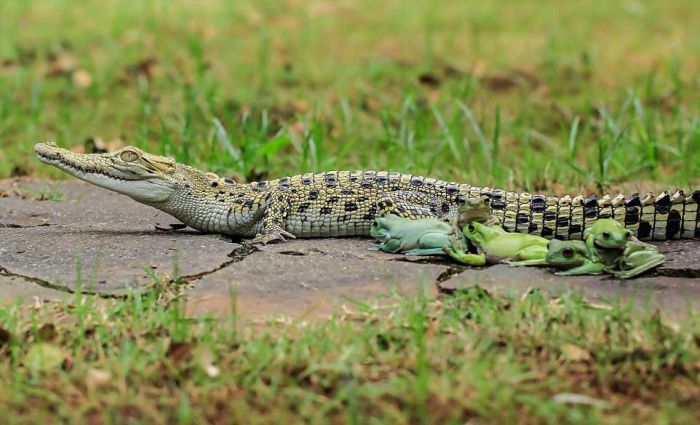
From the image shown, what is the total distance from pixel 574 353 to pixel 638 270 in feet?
2.82

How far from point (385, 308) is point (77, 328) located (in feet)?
3.91

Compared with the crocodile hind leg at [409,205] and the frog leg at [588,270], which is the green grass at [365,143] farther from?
A: the crocodile hind leg at [409,205]

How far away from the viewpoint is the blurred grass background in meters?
7.13

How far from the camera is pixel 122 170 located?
5293mm

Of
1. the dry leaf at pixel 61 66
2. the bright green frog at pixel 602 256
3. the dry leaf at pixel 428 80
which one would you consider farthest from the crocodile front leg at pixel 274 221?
the dry leaf at pixel 61 66

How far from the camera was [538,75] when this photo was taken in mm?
9758

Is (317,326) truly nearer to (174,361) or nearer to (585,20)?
(174,361)

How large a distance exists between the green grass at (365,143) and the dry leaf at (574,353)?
15 mm

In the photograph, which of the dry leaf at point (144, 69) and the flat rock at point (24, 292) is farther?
the dry leaf at point (144, 69)

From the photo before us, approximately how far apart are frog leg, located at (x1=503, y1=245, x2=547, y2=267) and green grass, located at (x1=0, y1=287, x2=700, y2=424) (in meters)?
0.47

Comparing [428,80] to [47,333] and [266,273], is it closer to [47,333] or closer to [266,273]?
[266,273]

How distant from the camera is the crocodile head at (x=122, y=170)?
5281mm

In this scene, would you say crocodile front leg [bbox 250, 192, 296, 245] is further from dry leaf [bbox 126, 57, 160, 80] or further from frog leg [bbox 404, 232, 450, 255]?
dry leaf [bbox 126, 57, 160, 80]

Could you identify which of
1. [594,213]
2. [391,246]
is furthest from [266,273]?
[594,213]
